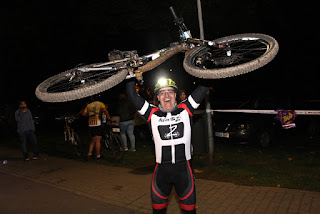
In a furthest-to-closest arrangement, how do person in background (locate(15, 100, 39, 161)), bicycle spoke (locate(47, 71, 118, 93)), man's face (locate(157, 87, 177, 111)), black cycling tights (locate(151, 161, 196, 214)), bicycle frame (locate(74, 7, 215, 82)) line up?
person in background (locate(15, 100, 39, 161))
bicycle spoke (locate(47, 71, 118, 93))
bicycle frame (locate(74, 7, 215, 82))
man's face (locate(157, 87, 177, 111))
black cycling tights (locate(151, 161, 196, 214))

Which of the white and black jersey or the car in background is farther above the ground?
the white and black jersey

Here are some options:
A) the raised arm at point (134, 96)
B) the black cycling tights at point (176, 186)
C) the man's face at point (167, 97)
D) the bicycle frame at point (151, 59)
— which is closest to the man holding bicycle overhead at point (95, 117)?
the bicycle frame at point (151, 59)

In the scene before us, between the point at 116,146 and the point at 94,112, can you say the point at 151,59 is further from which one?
the point at 116,146

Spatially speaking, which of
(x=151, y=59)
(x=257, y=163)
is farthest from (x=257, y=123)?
(x=151, y=59)

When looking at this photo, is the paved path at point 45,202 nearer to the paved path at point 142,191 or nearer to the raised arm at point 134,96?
the paved path at point 142,191

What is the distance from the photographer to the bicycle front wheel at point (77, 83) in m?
3.58

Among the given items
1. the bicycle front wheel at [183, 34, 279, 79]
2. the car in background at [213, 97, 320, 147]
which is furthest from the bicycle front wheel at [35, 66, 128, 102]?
the car in background at [213, 97, 320, 147]

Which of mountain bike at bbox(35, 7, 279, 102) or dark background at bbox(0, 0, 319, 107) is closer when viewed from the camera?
→ mountain bike at bbox(35, 7, 279, 102)

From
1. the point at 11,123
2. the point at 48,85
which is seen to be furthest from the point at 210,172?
the point at 11,123

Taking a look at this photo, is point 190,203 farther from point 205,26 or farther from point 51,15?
point 51,15

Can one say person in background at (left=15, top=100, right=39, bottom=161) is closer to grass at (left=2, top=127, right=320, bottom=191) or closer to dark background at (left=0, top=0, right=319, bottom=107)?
grass at (left=2, top=127, right=320, bottom=191)

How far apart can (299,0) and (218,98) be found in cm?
602

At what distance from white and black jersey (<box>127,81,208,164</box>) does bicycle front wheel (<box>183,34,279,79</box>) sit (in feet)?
0.94

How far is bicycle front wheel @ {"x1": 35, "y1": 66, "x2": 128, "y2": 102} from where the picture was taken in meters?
3.58
